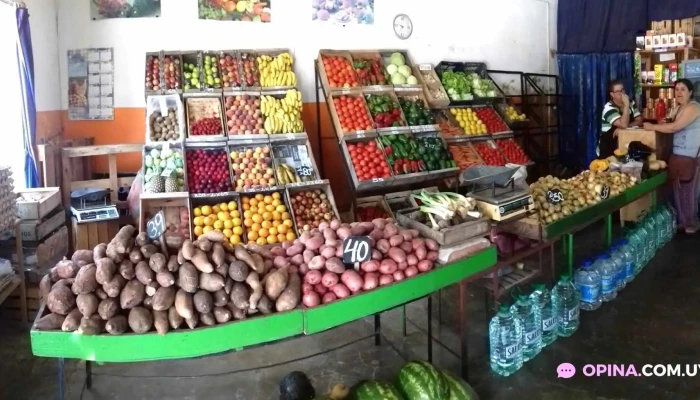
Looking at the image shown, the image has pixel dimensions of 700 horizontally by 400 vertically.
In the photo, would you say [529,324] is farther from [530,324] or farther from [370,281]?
[370,281]

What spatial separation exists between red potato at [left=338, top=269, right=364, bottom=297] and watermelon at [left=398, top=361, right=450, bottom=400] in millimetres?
539

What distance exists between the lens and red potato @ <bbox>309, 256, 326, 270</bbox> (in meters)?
2.67

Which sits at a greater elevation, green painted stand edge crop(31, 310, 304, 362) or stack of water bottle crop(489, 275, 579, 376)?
green painted stand edge crop(31, 310, 304, 362)

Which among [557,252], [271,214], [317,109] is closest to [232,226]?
[271,214]

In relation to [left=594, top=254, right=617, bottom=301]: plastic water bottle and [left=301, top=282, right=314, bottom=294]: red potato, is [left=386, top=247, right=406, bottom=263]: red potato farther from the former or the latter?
[left=594, top=254, right=617, bottom=301]: plastic water bottle

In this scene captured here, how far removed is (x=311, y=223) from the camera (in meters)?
5.28

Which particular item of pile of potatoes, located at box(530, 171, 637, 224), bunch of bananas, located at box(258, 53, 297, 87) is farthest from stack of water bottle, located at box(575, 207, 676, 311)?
bunch of bananas, located at box(258, 53, 297, 87)

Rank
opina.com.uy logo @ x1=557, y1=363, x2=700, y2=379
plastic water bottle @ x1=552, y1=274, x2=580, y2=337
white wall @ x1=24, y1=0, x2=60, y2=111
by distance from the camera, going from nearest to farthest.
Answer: opina.com.uy logo @ x1=557, y1=363, x2=700, y2=379, plastic water bottle @ x1=552, y1=274, x2=580, y2=337, white wall @ x1=24, y1=0, x2=60, y2=111

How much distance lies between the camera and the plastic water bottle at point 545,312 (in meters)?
3.54

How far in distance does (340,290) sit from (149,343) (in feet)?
2.78

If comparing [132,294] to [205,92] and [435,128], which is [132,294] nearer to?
[205,92]

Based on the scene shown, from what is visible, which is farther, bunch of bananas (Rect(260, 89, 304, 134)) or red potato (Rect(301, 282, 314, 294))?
bunch of bananas (Rect(260, 89, 304, 134))

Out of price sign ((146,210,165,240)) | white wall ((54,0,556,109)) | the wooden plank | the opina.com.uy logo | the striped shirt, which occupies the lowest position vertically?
the opina.com.uy logo

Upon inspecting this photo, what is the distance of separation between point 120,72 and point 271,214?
245 cm
